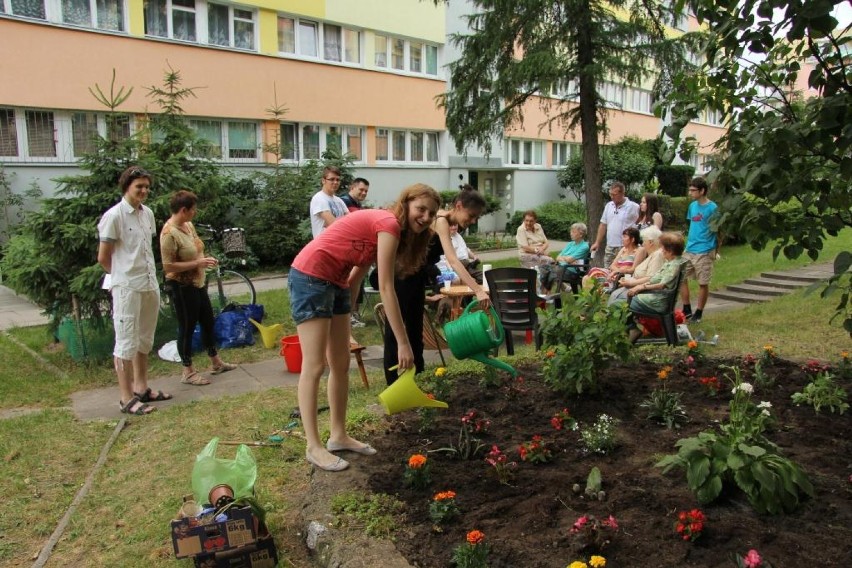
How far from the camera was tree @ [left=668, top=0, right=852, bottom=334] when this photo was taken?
7.48 ft

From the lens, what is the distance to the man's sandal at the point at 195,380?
19.2ft

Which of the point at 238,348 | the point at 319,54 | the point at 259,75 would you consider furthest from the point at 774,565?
the point at 319,54

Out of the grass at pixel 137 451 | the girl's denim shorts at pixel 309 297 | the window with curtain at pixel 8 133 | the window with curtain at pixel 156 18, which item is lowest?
the grass at pixel 137 451

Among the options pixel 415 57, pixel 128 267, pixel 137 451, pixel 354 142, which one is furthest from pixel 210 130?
pixel 137 451

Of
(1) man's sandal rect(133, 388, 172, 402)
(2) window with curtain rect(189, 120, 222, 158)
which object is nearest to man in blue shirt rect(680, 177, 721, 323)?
(1) man's sandal rect(133, 388, 172, 402)

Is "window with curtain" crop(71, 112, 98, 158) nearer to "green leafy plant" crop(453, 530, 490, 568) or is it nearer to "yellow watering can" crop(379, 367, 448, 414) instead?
"yellow watering can" crop(379, 367, 448, 414)

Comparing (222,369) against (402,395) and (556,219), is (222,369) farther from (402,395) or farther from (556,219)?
(556,219)

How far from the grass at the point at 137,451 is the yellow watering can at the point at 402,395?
2.14 ft

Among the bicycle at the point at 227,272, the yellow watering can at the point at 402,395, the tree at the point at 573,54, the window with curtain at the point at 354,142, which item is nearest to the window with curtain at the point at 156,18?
the window with curtain at the point at 354,142

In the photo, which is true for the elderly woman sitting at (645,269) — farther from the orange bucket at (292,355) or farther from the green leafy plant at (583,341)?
the orange bucket at (292,355)

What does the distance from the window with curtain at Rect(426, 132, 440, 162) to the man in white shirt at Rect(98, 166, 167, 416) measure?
17.1 metres

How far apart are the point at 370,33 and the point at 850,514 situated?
742 inches

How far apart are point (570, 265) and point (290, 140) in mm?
10983

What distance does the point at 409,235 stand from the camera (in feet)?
11.9
